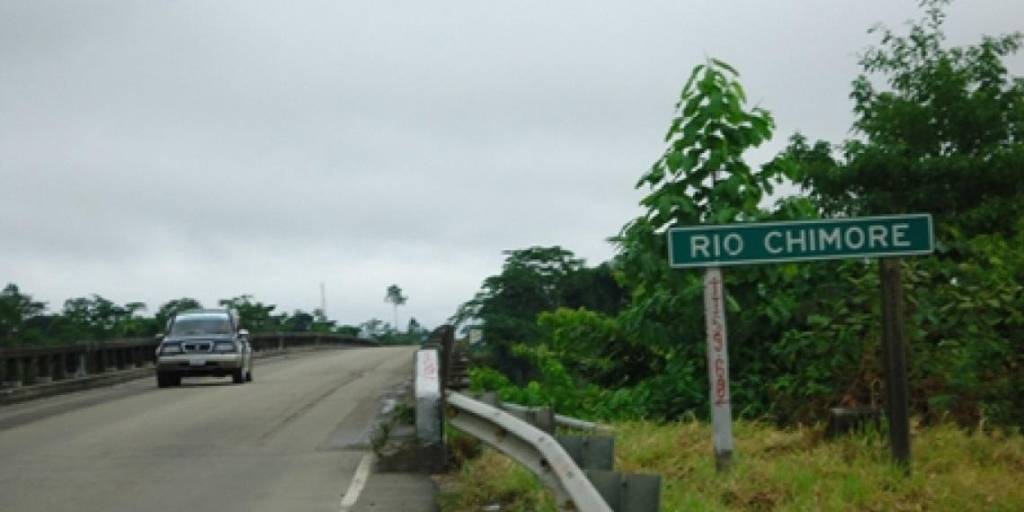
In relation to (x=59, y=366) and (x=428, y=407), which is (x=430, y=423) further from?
(x=59, y=366)

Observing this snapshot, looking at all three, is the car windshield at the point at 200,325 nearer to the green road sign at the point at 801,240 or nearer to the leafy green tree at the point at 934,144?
the leafy green tree at the point at 934,144

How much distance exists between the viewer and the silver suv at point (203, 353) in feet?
98.5

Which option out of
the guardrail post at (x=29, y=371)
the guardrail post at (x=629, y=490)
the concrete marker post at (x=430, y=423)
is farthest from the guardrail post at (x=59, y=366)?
the guardrail post at (x=629, y=490)

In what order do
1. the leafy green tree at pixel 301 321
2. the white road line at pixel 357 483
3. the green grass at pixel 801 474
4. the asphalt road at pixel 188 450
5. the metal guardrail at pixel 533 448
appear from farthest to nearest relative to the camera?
the leafy green tree at pixel 301 321, the asphalt road at pixel 188 450, the white road line at pixel 357 483, the green grass at pixel 801 474, the metal guardrail at pixel 533 448

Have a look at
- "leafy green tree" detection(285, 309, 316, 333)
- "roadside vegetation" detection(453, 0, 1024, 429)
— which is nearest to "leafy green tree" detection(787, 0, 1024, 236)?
"roadside vegetation" detection(453, 0, 1024, 429)

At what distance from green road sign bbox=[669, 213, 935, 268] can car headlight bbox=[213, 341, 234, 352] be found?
71.2 ft

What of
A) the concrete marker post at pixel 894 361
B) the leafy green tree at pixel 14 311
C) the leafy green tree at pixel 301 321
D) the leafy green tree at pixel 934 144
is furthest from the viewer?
the leafy green tree at pixel 301 321

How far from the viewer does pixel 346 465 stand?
43.3 ft

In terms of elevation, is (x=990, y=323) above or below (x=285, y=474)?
above

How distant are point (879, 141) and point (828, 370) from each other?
16.1 m

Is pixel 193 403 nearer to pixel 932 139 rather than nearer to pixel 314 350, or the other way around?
pixel 932 139

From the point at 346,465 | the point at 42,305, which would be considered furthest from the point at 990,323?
the point at 42,305

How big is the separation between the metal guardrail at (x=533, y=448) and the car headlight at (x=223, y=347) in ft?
63.8

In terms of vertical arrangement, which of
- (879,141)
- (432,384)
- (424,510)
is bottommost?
(424,510)
